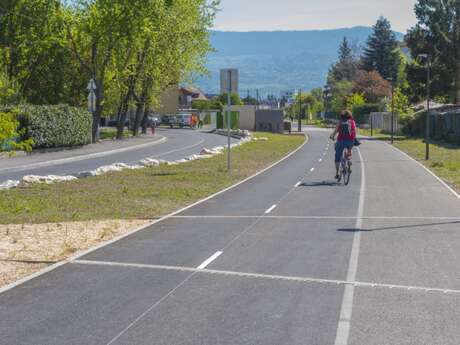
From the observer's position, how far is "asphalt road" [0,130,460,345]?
6922 millimetres

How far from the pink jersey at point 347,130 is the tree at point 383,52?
116135 mm

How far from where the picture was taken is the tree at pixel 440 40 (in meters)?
72.9

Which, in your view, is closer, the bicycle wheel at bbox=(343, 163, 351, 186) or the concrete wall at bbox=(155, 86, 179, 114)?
the bicycle wheel at bbox=(343, 163, 351, 186)

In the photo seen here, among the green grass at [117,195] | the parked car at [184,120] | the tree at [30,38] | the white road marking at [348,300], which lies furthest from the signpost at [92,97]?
the parked car at [184,120]

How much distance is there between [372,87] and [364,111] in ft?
43.3

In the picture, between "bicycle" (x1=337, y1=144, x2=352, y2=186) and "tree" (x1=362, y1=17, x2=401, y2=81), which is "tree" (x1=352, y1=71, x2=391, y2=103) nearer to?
"tree" (x1=362, y1=17, x2=401, y2=81)

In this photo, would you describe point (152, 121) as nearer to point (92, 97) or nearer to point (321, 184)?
point (92, 97)

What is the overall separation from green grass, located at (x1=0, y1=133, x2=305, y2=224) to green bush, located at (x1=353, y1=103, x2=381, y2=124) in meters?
83.3

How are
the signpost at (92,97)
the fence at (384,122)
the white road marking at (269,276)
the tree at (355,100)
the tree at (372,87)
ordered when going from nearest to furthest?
the white road marking at (269,276)
the signpost at (92,97)
the fence at (384,122)
the tree at (355,100)
the tree at (372,87)

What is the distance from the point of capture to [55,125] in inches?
1693

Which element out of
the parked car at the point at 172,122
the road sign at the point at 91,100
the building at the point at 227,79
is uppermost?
the building at the point at 227,79

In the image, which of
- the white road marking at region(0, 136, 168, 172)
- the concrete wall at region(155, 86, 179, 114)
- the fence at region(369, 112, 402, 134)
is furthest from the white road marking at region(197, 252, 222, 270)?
the concrete wall at region(155, 86, 179, 114)

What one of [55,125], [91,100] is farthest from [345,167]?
[91,100]

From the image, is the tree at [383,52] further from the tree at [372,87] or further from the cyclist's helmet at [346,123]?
the cyclist's helmet at [346,123]
